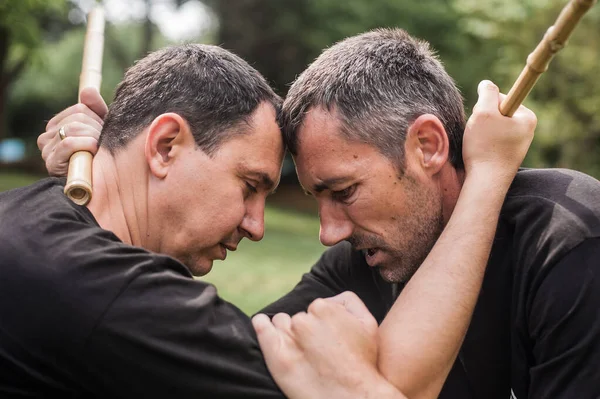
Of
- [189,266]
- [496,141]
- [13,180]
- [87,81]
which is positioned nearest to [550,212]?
[496,141]

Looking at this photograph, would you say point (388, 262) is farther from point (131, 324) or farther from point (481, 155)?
point (131, 324)

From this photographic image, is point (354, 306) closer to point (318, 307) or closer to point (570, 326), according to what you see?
point (318, 307)

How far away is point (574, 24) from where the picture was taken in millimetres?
2688

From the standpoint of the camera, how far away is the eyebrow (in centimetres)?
366

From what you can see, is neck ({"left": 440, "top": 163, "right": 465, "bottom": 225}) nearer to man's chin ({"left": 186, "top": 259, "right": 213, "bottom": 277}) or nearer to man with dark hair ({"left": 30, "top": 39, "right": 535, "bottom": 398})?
man with dark hair ({"left": 30, "top": 39, "right": 535, "bottom": 398})

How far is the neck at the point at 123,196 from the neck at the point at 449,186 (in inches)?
53.6

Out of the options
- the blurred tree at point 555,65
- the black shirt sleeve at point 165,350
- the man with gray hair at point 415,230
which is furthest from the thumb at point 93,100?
the blurred tree at point 555,65

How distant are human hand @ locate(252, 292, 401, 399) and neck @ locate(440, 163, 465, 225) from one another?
35.9 inches

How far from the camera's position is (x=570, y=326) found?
2.99m

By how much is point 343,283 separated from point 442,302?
1.24 m

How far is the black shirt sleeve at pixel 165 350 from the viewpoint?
2.72 metres

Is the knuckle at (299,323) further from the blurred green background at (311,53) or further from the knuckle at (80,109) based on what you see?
the blurred green background at (311,53)

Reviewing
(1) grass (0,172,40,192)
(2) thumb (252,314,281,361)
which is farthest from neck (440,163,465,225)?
(1) grass (0,172,40,192)

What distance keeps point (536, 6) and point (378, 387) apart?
689 inches
